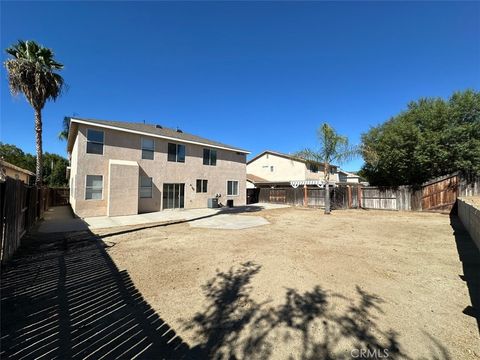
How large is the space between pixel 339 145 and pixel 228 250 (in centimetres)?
1285

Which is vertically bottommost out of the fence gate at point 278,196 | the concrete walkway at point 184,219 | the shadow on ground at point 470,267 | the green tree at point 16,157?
the shadow on ground at point 470,267

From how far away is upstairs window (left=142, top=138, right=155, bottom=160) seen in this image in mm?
16781

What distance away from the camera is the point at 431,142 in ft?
48.8

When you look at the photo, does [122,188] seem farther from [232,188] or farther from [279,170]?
[279,170]

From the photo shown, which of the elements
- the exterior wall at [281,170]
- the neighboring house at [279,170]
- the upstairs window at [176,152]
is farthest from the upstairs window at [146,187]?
the exterior wall at [281,170]

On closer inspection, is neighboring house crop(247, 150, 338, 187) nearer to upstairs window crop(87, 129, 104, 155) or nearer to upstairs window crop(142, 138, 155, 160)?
upstairs window crop(142, 138, 155, 160)

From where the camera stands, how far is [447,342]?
2.74 m

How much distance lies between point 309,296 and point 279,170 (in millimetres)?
27794

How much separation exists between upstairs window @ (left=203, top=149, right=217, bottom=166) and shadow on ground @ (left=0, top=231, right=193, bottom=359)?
1563 cm

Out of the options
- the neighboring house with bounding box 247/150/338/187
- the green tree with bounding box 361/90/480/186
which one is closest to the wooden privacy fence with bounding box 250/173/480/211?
the green tree with bounding box 361/90/480/186

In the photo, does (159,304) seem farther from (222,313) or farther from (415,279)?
(415,279)

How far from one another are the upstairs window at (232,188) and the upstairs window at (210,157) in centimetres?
262

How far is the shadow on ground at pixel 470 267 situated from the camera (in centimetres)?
346

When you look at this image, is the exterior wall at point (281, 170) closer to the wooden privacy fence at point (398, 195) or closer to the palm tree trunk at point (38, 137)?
the wooden privacy fence at point (398, 195)
